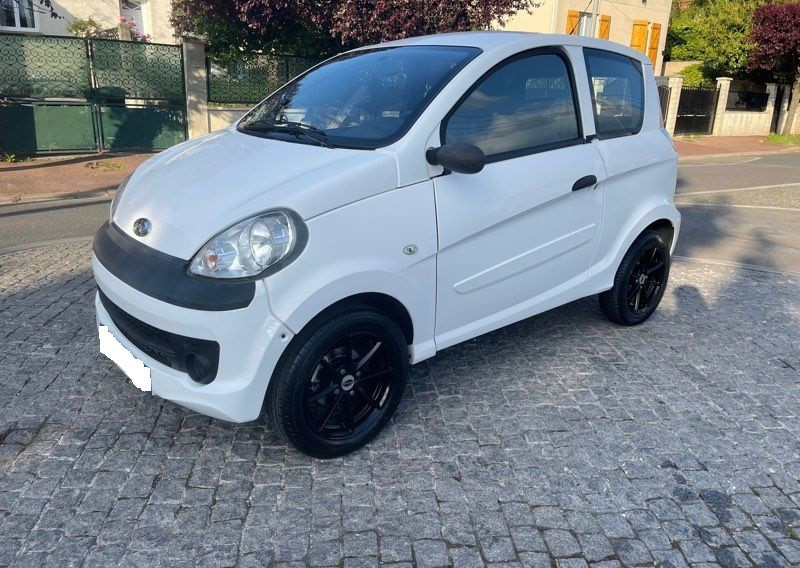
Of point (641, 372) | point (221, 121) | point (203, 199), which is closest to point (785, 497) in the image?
point (641, 372)

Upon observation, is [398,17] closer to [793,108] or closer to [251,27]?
[251,27]

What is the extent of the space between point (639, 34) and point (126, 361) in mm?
29210

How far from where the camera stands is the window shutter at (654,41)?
28.2m

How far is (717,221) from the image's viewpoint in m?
8.62

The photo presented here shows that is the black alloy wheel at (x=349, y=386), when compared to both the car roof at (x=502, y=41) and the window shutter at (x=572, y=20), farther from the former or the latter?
the window shutter at (x=572, y=20)

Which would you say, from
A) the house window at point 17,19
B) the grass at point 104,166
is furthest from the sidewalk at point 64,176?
the house window at point 17,19

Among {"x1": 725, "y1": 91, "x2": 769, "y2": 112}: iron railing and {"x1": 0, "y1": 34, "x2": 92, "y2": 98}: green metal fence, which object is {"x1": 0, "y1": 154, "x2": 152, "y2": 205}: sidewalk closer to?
{"x1": 0, "y1": 34, "x2": 92, "y2": 98}: green metal fence

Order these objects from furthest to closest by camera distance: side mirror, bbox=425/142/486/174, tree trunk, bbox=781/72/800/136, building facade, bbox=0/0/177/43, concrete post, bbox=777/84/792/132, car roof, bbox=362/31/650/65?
concrete post, bbox=777/84/792/132 → tree trunk, bbox=781/72/800/136 → building facade, bbox=0/0/177/43 → car roof, bbox=362/31/650/65 → side mirror, bbox=425/142/486/174

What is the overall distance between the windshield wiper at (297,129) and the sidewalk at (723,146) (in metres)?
16.8

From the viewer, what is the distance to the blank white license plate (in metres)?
2.82

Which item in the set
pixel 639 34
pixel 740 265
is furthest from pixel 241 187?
pixel 639 34

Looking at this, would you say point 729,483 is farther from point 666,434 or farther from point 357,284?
point 357,284

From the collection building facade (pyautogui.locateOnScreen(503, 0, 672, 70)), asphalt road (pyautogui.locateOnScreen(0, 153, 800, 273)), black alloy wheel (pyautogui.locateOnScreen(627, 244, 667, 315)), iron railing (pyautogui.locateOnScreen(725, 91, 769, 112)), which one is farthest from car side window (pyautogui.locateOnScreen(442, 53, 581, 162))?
iron railing (pyautogui.locateOnScreen(725, 91, 769, 112))

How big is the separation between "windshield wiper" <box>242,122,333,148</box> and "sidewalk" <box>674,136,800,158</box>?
55.0 feet
